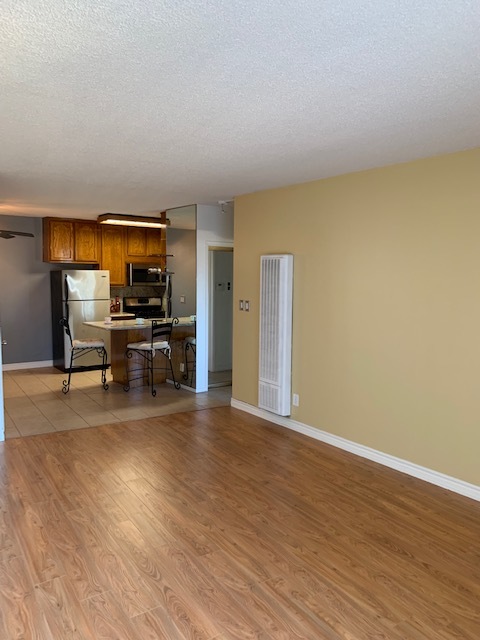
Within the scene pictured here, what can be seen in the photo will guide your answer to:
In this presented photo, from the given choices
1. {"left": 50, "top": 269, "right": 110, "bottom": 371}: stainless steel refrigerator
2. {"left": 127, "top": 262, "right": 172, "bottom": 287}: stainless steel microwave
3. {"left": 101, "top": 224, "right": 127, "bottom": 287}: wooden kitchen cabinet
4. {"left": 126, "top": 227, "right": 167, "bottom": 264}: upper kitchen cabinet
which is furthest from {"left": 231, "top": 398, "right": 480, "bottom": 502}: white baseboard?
{"left": 126, "top": 227, "right": 167, "bottom": 264}: upper kitchen cabinet

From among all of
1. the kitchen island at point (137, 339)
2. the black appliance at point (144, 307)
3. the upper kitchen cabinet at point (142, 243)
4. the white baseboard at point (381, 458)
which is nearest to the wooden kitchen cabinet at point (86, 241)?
the upper kitchen cabinet at point (142, 243)

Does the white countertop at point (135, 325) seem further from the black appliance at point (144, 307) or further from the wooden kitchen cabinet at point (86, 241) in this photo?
the wooden kitchen cabinet at point (86, 241)

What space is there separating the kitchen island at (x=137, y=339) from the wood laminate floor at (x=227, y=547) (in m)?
2.29

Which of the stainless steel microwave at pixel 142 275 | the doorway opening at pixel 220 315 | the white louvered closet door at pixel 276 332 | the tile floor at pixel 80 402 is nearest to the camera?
the white louvered closet door at pixel 276 332

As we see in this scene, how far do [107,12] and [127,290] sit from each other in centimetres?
699

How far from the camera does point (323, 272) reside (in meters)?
4.33

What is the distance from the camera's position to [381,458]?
3.88 m

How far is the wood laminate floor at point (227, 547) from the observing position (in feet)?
6.86

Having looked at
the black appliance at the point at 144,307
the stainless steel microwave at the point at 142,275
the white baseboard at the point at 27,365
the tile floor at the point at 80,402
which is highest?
the stainless steel microwave at the point at 142,275

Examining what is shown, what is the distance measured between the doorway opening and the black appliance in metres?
1.13

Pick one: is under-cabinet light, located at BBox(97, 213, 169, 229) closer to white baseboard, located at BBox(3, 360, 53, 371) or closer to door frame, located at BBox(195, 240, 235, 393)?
door frame, located at BBox(195, 240, 235, 393)

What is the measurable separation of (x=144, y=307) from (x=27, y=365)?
2.08m

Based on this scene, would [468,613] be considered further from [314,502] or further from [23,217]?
[23,217]

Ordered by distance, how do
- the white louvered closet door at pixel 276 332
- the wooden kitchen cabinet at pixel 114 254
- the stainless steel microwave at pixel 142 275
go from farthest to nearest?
1. the stainless steel microwave at pixel 142 275
2. the wooden kitchen cabinet at pixel 114 254
3. the white louvered closet door at pixel 276 332
